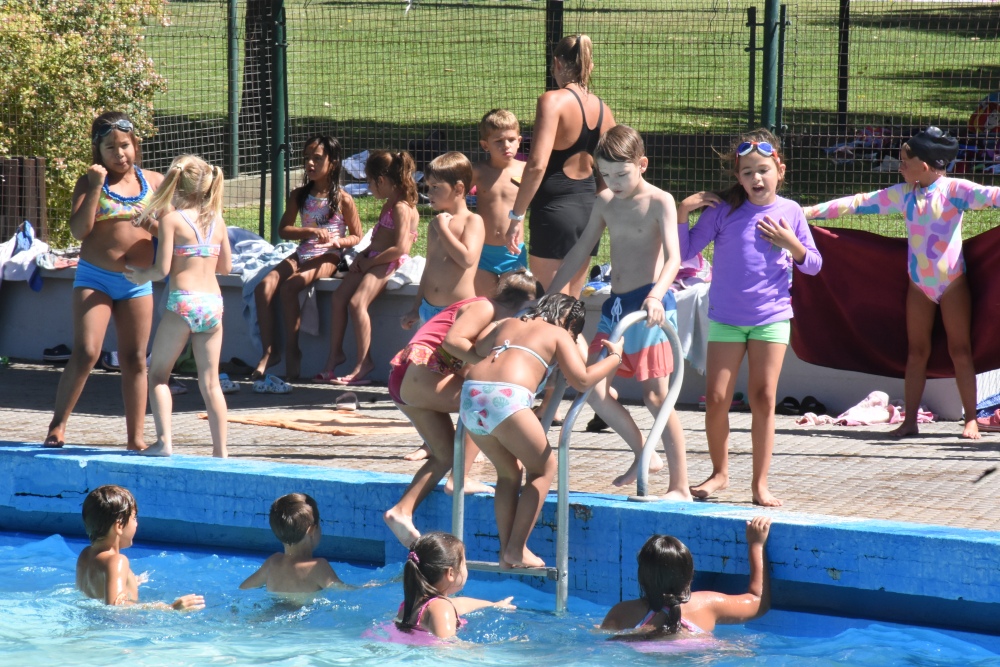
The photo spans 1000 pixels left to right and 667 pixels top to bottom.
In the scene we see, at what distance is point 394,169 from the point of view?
29.9 ft

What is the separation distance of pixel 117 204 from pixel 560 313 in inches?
108

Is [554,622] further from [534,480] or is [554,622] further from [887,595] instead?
[887,595]

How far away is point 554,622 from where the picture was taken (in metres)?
5.39

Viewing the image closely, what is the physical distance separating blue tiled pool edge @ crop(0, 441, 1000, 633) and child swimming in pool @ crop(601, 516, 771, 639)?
4.4 inches

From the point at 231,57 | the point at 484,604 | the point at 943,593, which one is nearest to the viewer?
the point at 943,593

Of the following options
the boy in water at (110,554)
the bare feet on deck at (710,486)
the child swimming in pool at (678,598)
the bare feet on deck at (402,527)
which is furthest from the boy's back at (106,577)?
the bare feet on deck at (710,486)

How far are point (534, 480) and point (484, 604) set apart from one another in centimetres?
58

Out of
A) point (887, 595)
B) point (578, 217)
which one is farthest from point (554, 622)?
point (578, 217)

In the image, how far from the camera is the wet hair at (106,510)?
5.42m

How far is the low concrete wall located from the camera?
8.27 meters

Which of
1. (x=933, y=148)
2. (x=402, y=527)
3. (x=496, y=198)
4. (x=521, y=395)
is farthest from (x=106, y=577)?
(x=933, y=148)

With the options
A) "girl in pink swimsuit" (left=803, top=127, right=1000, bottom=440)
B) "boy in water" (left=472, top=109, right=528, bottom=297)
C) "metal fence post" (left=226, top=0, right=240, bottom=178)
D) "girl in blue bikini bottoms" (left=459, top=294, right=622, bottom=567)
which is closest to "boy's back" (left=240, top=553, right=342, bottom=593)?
"girl in blue bikini bottoms" (left=459, top=294, right=622, bottom=567)

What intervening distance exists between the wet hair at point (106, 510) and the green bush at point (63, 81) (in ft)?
21.2

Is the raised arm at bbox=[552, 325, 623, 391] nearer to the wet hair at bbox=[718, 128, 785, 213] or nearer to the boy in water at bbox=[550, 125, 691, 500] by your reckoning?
the boy in water at bbox=[550, 125, 691, 500]
